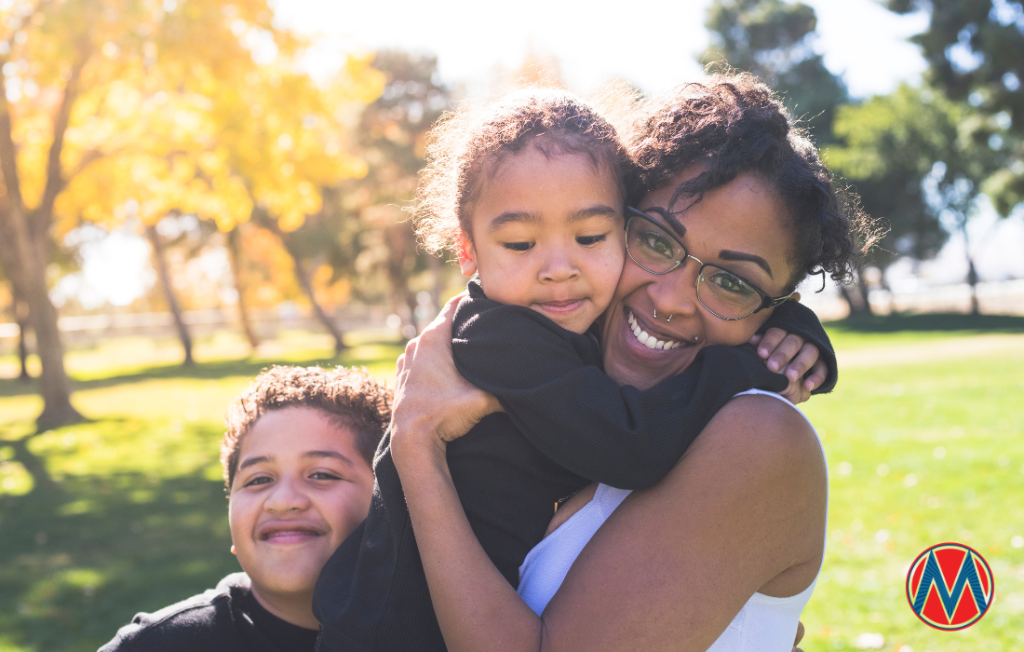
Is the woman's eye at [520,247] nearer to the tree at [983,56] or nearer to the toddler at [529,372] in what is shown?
the toddler at [529,372]

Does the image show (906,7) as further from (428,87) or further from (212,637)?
(212,637)

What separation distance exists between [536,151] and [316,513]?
138 cm

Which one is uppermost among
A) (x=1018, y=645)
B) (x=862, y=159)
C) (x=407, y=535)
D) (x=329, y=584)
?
(x=862, y=159)

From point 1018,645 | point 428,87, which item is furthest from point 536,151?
point 428,87

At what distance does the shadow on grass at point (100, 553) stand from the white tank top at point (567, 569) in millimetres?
4365

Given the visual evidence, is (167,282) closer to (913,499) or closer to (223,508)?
(223,508)

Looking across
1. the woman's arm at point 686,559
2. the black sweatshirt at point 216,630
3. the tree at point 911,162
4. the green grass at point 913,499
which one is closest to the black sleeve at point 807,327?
the woman's arm at point 686,559

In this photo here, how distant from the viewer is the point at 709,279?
2133 millimetres

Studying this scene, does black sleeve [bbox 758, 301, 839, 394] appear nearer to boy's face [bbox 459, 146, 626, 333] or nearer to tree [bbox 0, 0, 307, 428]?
boy's face [bbox 459, 146, 626, 333]

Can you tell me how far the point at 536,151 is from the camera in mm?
2404

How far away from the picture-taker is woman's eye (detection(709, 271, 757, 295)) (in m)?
2.12

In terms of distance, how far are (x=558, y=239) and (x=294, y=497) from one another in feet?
3.97

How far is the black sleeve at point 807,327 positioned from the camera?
2.16 metres

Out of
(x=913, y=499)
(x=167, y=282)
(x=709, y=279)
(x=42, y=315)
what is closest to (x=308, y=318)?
(x=167, y=282)
